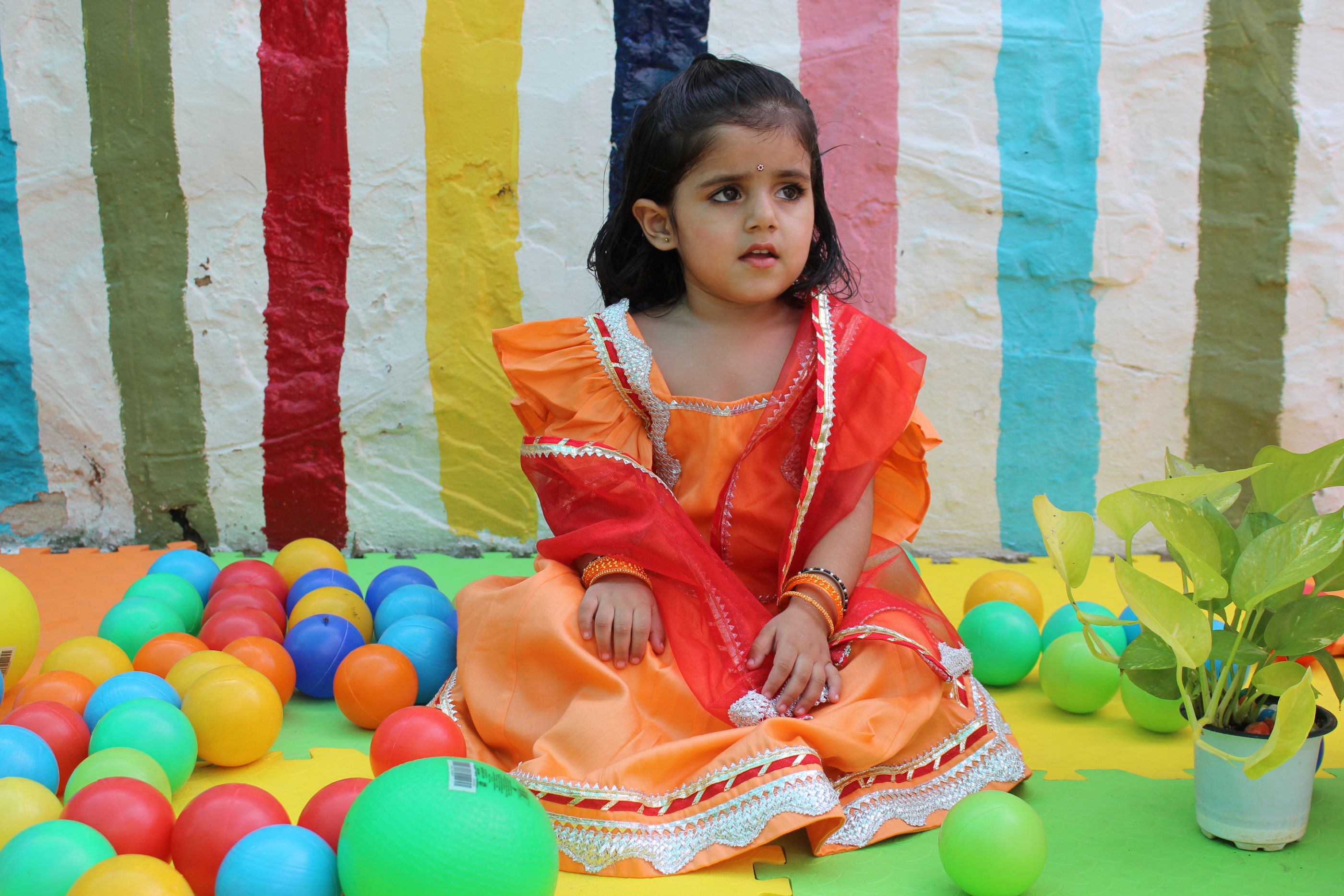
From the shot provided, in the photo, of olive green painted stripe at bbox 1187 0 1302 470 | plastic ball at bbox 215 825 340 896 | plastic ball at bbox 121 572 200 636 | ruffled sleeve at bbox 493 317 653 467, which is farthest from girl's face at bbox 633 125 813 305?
olive green painted stripe at bbox 1187 0 1302 470

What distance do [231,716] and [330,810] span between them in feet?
1.61

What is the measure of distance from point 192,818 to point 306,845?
0.63 feet

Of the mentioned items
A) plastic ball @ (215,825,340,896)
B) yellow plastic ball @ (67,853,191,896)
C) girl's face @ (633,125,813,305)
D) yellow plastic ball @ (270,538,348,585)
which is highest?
girl's face @ (633,125,813,305)

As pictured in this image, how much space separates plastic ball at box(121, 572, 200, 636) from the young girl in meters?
0.79

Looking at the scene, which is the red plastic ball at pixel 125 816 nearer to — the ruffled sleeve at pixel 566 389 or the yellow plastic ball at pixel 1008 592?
the ruffled sleeve at pixel 566 389

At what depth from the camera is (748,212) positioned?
1945 mm

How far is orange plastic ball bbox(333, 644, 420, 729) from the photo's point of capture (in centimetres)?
202

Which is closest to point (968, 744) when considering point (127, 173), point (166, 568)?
point (166, 568)

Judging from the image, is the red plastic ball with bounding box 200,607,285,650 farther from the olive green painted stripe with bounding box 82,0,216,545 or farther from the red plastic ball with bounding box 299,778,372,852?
the olive green painted stripe with bounding box 82,0,216,545

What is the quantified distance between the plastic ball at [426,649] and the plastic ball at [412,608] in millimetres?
143

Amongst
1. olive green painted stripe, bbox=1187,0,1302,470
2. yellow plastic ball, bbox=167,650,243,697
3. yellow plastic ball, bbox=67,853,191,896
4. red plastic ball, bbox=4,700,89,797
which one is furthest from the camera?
olive green painted stripe, bbox=1187,0,1302,470

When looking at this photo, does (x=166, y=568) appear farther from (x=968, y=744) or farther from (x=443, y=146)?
(x=968, y=744)

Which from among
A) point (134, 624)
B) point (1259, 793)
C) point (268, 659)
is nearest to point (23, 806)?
point (268, 659)

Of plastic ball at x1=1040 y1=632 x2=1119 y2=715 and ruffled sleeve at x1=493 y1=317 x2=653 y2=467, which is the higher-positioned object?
ruffled sleeve at x1=493 y1=317 x2=653 y2=467
